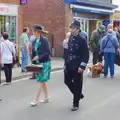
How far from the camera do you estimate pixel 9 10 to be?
16.5 metres

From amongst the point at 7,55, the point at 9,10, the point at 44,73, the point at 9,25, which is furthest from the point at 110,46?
the point at 9,25

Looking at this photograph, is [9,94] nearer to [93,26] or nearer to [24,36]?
[24,36]

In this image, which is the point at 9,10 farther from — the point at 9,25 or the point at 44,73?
the point at 44,73

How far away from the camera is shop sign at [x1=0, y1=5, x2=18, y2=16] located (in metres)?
16.1

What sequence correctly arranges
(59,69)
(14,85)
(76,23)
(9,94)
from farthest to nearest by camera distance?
(59,69), (14,85), (9,94), (76,23)

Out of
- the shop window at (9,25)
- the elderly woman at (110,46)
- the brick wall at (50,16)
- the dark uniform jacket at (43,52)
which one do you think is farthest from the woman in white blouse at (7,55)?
the brick wall at (50,16)

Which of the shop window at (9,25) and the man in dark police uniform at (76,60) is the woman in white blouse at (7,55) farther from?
the shop window at (9,25)

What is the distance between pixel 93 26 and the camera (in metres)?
27.0

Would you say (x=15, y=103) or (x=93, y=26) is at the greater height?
(x=93, y=26)

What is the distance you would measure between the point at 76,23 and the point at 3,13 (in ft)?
29.3

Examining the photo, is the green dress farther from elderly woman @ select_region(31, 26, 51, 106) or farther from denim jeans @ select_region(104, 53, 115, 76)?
denim jeans @ select_region(104, 53, 115, 76)

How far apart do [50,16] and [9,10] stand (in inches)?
257

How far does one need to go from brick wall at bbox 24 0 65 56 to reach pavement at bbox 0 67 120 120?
10590mm

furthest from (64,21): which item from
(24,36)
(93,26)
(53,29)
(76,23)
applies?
(76,23)
